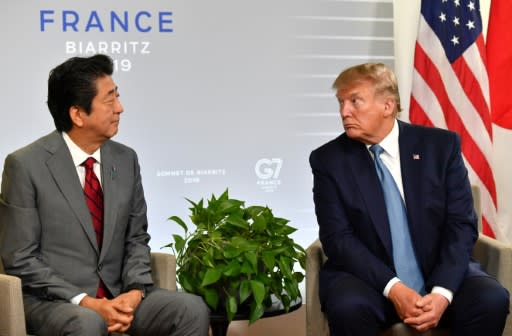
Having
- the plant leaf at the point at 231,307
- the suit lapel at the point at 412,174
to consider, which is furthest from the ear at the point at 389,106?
the plant leaf at the point at 231,307

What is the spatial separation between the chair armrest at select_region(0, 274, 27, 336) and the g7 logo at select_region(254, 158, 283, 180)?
2252mm

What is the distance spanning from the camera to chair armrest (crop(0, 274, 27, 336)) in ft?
9.58

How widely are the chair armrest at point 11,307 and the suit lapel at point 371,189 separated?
134cm

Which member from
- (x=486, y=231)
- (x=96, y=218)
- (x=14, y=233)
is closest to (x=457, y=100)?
(x=486, y=231)

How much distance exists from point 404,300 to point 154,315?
921 millimetres

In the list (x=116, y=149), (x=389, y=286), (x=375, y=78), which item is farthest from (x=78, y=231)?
(x=375, y=78)

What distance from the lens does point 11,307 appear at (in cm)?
292

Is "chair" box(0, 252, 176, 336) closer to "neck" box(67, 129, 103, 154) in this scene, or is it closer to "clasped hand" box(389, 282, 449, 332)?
"neck" box(67, 129, 103, 154)

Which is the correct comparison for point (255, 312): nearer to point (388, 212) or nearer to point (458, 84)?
point (388, 212)

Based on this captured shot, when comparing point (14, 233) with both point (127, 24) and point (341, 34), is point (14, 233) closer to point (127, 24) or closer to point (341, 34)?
point (127, 24)

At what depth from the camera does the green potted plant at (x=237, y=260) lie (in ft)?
11.4

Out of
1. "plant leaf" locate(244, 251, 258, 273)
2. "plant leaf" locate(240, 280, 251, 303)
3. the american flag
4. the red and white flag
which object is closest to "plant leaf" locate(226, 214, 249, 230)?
"plant leaf" locate(244, 251, 258, 273)

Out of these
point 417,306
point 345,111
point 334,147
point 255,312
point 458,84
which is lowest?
point 255,312

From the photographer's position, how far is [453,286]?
325 centimetres
